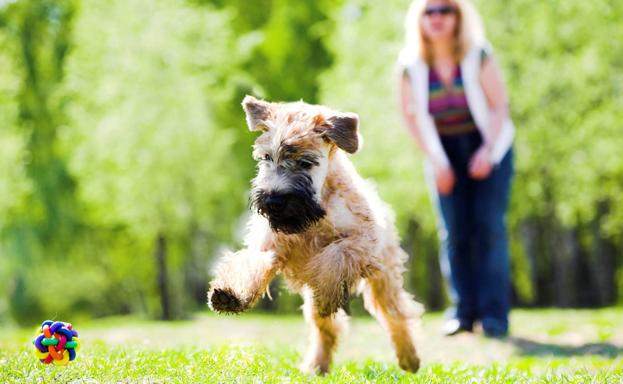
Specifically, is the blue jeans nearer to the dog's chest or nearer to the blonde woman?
the blonde woman

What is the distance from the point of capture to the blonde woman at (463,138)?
7.47 metres

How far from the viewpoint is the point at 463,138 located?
775 cm

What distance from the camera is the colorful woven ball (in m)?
3.72

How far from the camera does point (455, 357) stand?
22.4 ft

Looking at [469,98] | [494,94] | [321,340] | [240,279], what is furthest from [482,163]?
[240,279]

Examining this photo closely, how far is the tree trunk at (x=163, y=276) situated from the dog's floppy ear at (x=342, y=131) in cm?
1571

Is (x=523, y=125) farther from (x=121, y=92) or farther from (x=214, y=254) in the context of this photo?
(x=214, y=254)

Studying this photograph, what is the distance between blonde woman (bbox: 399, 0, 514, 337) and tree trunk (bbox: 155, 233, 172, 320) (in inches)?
503

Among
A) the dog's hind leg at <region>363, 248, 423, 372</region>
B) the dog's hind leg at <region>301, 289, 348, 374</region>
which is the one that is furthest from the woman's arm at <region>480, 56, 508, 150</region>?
the dog's hind leg at <region>301, 289, 348, 374</region>

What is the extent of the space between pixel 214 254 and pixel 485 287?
53.1ft

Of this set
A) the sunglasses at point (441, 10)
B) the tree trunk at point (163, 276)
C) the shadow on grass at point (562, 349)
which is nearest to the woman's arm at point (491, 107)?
the sunglasses at point (441, 10)

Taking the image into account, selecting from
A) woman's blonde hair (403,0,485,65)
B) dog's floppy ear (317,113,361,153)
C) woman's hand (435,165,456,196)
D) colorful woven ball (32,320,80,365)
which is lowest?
colorful woven ball (32,320,80,365)

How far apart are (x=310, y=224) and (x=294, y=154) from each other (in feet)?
1.34

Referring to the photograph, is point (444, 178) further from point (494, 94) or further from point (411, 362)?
point (411, 362)
